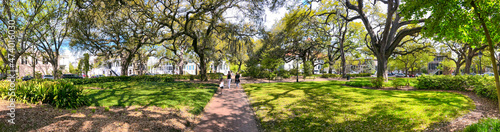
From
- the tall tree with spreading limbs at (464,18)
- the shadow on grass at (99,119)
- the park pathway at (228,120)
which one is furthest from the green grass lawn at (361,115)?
→ the shadow on grass at (99,119)

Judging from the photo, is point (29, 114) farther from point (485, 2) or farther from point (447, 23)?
point (485, 2)

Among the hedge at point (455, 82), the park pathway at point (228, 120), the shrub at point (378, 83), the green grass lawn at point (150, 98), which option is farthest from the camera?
the shrub at point (378, 83)

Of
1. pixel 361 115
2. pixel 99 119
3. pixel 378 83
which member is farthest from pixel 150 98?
pixel 378 83

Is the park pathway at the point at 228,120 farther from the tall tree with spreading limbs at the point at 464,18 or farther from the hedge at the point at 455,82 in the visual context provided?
the hedge at the point at 455,82

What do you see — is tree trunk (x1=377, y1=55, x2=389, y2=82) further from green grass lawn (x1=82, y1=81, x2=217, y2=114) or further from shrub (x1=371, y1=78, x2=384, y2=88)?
green grass lawn (x1=82, y1=81, x2=217, y2=114)

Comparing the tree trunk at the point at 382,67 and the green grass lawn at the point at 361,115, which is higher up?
the tree trunk at the point at 382,67

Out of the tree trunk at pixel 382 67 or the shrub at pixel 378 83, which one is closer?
the shrub at pixel 378 83

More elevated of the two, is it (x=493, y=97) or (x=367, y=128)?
(x=493, y=97)

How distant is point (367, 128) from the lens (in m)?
5.28

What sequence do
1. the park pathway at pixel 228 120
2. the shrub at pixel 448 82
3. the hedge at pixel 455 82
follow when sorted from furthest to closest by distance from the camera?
1. the shrub at pixel 448 82
2. the hedge at pixel 455 82
3. the park pathway at pixel 228 120

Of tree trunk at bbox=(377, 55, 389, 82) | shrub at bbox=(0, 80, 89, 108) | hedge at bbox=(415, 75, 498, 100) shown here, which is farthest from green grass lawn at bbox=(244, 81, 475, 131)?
tree trunk at bbox=(377, 55, 389, 82)

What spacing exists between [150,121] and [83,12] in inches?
422

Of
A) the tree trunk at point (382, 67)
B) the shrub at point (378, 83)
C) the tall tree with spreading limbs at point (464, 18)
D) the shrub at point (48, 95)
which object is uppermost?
the tall tree with spreading limbs at point (464, 18)

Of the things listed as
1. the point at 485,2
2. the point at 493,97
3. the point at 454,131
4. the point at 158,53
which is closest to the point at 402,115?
the point at 454,131
